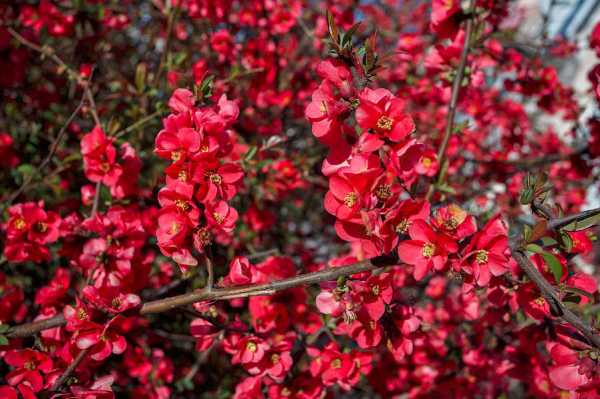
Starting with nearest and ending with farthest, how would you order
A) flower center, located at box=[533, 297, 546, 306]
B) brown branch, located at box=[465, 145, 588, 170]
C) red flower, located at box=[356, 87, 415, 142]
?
red flower, located at box=[356, 87, 415, 142] < flower center, located at box=[533, 297, 546, 306] < brown branch, located at box=[465, 145, 588, 170]

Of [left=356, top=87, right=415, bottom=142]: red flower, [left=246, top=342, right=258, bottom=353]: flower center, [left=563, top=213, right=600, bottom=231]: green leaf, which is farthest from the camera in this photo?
[left=246, top=342, right=258, bottom=353]: flower center

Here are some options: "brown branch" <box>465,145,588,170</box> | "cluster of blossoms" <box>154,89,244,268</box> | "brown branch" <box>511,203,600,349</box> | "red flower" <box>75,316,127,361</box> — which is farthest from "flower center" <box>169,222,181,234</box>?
"brown branch" <box>465,145,588,170</box>

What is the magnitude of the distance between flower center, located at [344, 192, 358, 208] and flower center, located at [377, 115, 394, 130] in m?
0.18

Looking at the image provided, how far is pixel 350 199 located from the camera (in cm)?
100

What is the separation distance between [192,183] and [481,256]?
65 cm

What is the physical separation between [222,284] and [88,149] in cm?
67

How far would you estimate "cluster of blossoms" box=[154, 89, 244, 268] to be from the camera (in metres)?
1.07

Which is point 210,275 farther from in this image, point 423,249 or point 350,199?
point 423,249

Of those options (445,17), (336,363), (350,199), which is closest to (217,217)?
(350,199)

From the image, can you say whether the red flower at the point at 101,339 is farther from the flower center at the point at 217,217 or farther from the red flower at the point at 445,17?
the red flower at the point at 445,17

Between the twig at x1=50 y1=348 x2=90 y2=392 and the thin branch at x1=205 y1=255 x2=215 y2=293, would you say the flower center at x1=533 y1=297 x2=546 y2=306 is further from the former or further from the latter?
the twig at x1=50 y1=348 x2=90 y2=392

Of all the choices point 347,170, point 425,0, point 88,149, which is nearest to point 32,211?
point 88,149

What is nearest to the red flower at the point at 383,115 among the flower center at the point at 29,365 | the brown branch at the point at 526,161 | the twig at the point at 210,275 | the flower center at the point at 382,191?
the flower center at the point at 382,191

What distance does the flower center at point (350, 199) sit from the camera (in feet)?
3.27
